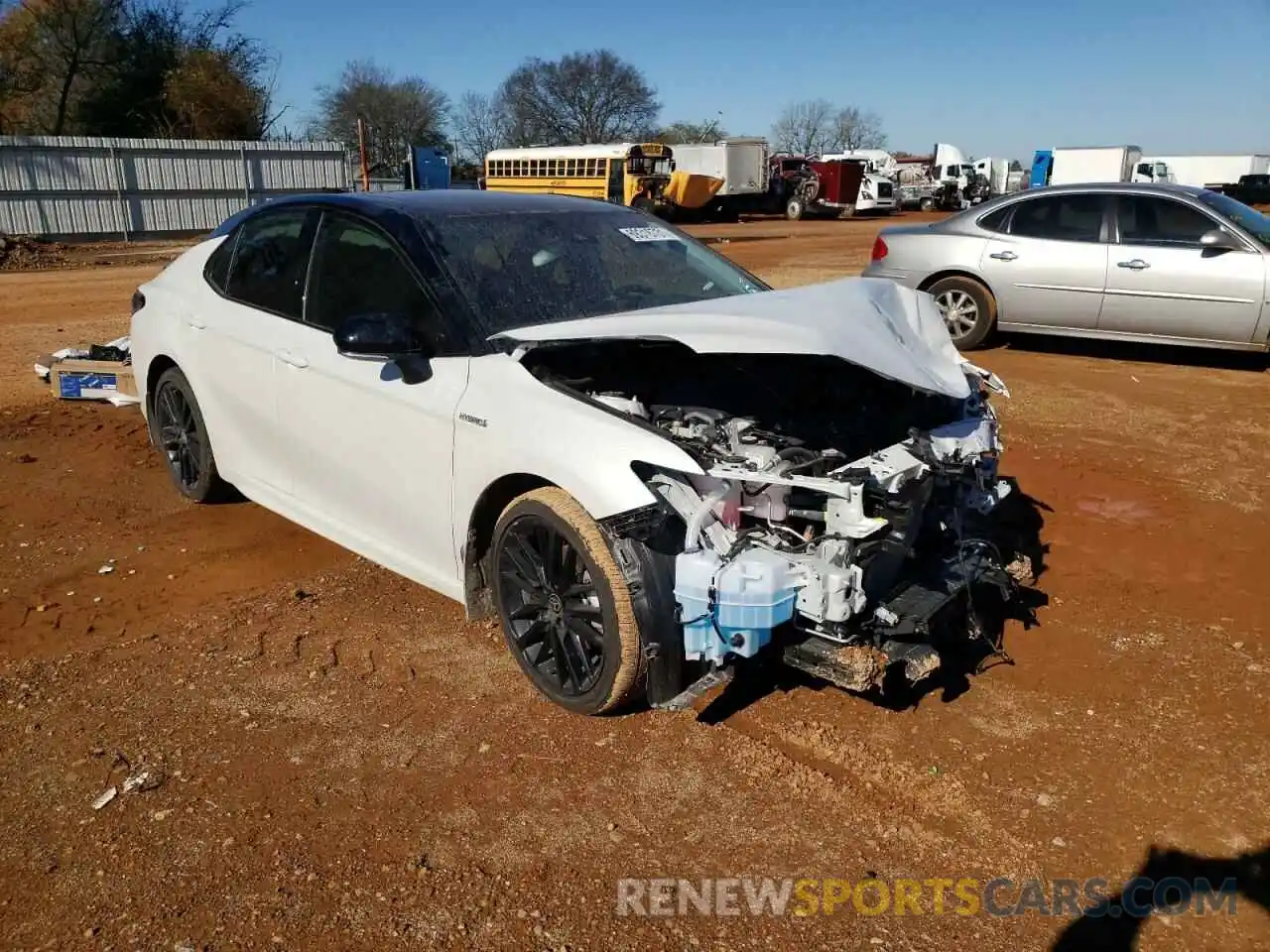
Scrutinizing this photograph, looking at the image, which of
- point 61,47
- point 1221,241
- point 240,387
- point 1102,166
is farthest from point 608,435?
point 1102,166

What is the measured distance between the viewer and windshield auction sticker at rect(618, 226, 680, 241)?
15.0ft

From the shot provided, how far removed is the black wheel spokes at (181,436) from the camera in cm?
531

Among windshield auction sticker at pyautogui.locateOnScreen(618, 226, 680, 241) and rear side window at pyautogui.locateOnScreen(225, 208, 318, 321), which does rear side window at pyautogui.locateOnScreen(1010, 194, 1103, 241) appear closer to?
windshield auction sticker at pyautogui.locateOnScreen(618, 226, 680, 241)

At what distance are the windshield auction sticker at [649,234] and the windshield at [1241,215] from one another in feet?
20.9

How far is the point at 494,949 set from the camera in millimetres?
2480

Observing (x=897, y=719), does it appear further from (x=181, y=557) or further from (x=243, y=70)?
(x=243, y=70)

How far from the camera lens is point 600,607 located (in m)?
3.22

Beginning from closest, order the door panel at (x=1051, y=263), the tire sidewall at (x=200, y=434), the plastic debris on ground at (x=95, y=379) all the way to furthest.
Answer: the tire sidewall at (x=200, y=434) < the plastic debris on ground at (x=95, y=379) < the door panel at (x=1051, y=263)

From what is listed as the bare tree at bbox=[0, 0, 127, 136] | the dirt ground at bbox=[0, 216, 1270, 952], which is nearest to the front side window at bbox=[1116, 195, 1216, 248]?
the dirt ground at bbox=[0, 216, 1270, 952]

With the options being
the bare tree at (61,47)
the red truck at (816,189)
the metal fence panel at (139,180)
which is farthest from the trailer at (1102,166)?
the bare tree at (61,47)

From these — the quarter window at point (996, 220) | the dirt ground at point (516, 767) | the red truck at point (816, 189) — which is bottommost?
the dirt ground at point (516, 767)

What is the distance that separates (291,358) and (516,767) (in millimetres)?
2123

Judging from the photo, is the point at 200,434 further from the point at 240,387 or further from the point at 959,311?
the point at 959,311

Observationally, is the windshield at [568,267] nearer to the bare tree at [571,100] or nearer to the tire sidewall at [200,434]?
the tire sidewall at [200,434]
